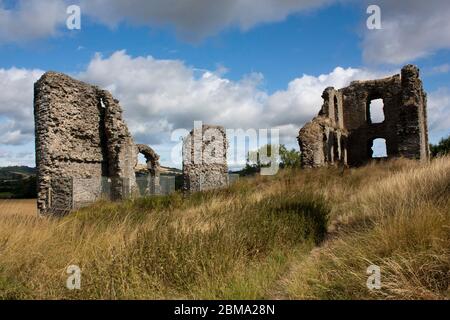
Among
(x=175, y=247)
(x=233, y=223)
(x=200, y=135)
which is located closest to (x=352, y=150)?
(x=200, y=135)

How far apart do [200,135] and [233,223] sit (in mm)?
14347

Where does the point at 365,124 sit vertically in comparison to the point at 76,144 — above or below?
above

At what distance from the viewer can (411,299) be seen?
3430 millimetres

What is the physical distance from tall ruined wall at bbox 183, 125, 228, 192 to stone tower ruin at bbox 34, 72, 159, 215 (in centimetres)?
394

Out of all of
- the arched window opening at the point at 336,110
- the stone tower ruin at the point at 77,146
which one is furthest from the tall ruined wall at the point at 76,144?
the arched window opening at the point at 336,110

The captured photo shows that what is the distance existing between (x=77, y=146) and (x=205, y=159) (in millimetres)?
7331

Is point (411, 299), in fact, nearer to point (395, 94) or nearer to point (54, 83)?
point (54, 83)

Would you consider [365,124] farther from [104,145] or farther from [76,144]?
[76,144]

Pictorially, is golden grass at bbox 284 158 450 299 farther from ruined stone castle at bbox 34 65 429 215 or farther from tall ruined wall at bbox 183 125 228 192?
tall ruined wall at bbox 183 125 228 192

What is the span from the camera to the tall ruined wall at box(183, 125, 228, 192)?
66.1ft

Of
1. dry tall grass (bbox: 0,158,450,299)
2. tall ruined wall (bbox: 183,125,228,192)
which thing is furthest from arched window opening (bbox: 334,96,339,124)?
dry tall grass (bbox: 0,158,450,299)

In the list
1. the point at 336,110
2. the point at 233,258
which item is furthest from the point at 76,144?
the point at 336,110

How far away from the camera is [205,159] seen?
20.6 meters

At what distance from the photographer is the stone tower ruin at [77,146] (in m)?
13.6
